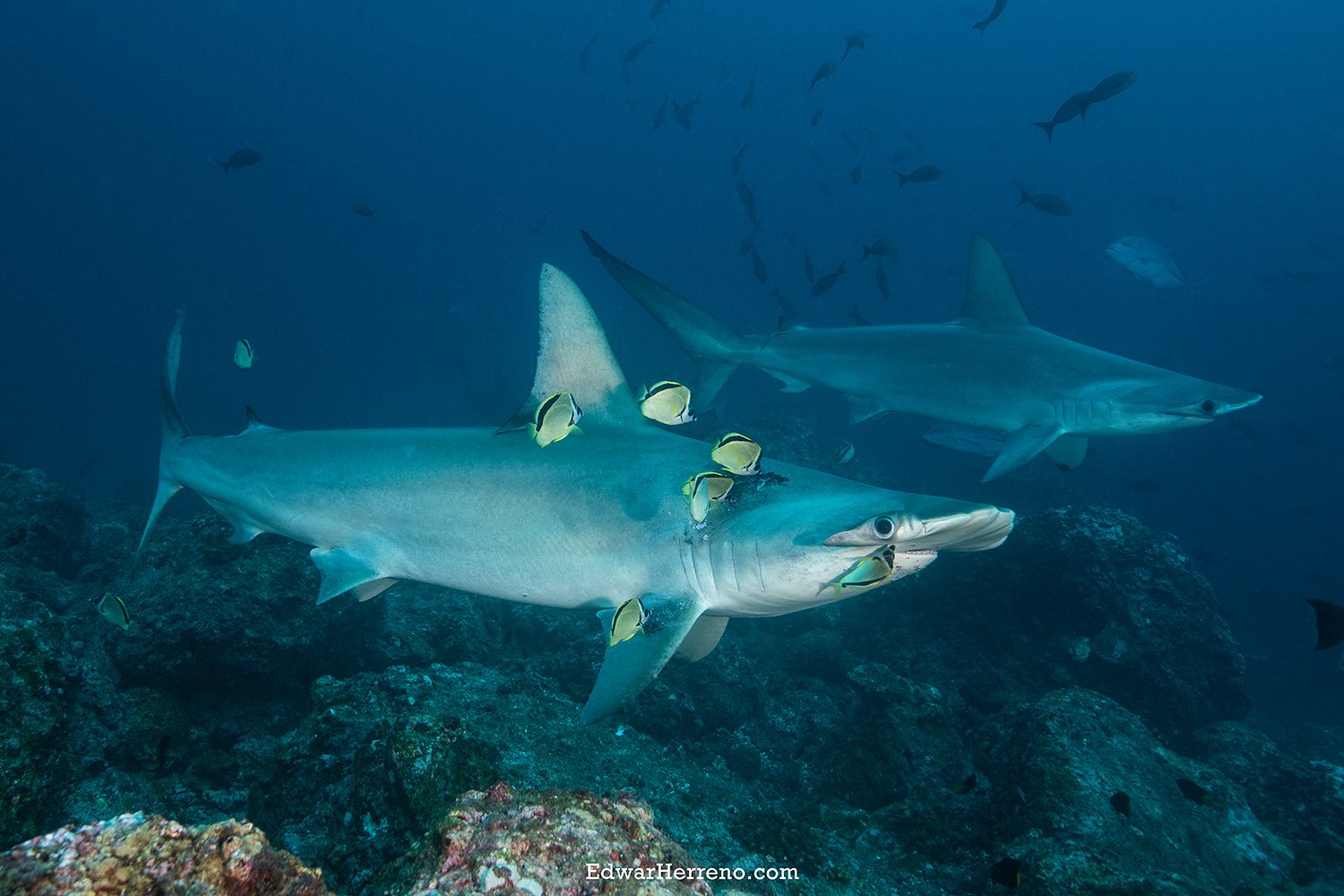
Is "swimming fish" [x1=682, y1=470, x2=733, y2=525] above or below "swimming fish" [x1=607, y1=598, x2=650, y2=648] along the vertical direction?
above

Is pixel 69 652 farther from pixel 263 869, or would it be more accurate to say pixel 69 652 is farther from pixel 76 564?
pixel 76 564

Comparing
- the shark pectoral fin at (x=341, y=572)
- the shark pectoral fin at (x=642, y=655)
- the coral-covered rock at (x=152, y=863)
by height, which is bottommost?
the shark pectoral fin at (x=341, y=572)

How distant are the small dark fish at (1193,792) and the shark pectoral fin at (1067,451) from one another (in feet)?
12.1

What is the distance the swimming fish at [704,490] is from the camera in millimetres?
3133

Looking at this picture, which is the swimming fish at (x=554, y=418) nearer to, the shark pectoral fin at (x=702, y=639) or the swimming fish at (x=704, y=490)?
the swimming fish at (x=704, y=490)

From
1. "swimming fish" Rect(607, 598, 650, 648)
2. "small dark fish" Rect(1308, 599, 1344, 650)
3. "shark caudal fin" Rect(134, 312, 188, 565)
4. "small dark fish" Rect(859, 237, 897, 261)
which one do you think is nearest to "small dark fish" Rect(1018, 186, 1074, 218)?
"small dark fish" Rect(859, 237, 897, 261)

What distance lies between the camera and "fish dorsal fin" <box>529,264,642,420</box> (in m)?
3.81

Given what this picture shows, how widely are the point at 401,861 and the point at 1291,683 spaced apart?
1087 inches

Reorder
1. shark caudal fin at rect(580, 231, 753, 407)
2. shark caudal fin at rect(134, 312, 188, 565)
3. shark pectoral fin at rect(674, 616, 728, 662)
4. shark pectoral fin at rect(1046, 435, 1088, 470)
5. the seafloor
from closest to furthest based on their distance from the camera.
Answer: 1. the seafloor
2. shark pectoral fin at rect(674, 616, 728, 662)
3. shark caudal fin at rect(134, 312, 188, 565)
4. shark caudal fin at rect(580, 231, 753, 407)
5. shark pectoral fin at rect(1046, 435, 1088, 470)

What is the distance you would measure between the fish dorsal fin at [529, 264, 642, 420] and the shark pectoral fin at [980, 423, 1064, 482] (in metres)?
4.42

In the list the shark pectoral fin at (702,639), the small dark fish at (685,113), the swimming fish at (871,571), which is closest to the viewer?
the swimming fish at (871,571)

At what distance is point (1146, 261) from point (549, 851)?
19.4 m

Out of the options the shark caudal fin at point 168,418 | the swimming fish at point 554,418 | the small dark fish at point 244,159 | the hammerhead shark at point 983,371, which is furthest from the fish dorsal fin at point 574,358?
the small dark fish at point 244,159

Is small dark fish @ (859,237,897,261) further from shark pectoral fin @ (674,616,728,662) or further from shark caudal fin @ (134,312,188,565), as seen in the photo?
shark caudal fin @ (134,312,188,565)
